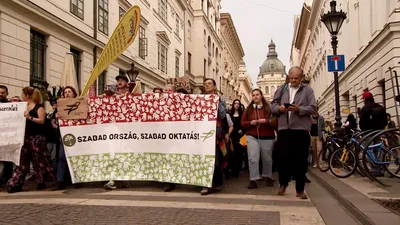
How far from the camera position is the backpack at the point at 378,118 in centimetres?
835

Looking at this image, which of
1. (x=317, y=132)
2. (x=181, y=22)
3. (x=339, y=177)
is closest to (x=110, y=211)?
(x=339, y=177)

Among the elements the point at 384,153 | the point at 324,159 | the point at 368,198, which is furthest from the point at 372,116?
the point at 368,198

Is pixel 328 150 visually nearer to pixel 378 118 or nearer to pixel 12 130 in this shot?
pixel 378 118

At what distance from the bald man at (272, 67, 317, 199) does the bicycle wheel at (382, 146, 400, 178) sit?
6.87 ft

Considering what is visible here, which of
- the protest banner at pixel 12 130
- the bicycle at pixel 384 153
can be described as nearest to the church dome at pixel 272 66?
the bicycle at pixel 384 153

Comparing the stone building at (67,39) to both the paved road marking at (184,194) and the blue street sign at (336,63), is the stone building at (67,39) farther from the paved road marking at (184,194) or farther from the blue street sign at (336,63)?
the blue street sign at (336,63)

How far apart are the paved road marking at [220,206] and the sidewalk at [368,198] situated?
490mm

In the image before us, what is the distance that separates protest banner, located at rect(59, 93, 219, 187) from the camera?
21.4 ft

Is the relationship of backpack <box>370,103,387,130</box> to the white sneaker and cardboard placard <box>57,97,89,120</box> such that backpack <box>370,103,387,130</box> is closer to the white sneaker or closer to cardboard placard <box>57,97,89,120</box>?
the white sneaker

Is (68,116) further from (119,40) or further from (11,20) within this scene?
(11,20)

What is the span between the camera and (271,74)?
18738cm

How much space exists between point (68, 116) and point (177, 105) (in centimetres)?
194

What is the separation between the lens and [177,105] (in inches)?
264

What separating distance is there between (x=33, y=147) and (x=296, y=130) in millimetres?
4363
